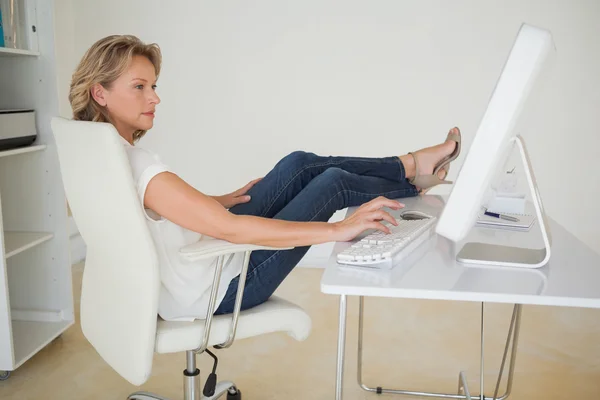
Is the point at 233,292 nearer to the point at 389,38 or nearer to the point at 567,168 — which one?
the point at 389,38

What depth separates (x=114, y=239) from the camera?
157cm

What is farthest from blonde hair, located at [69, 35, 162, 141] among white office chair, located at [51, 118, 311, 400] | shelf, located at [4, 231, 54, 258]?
shelf, located at [4, 231, 54, 258]

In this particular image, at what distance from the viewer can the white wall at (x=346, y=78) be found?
139 inches

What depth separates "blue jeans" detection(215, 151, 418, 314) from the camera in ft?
5.73

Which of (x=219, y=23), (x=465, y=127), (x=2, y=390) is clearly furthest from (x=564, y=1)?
(x=2, y=390)

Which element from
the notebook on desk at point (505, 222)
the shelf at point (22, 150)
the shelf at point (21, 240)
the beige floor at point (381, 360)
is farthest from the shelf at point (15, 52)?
the notebook on desk at point (505, 222)

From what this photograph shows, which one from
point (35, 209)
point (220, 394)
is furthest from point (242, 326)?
point (35, 209)

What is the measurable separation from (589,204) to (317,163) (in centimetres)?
211

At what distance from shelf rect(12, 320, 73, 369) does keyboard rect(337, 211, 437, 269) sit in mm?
1464

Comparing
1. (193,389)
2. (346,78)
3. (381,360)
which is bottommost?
(381,360)

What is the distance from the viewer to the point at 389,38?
3594 mm

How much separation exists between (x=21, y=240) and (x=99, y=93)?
104cm

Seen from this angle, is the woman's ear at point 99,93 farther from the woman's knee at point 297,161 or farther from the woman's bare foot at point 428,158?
the woman's bare foot at point 428,158

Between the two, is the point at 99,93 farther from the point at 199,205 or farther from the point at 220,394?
the point at 220,394
